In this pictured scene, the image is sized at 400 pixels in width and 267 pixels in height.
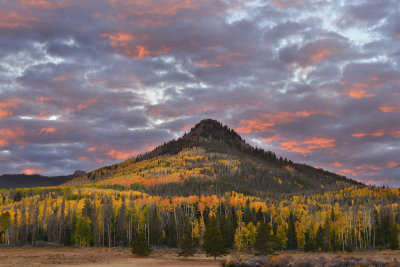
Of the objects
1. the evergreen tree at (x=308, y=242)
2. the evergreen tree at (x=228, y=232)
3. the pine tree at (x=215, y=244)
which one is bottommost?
the evergreen tree at (x=308, y=242)

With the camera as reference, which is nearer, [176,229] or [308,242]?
[308,242]

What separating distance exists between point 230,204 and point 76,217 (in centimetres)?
7429

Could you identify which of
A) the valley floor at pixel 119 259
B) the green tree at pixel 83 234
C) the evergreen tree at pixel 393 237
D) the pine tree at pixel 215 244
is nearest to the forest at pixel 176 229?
the green tree at pixel 83 234

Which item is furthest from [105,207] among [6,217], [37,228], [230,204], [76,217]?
[230,204]

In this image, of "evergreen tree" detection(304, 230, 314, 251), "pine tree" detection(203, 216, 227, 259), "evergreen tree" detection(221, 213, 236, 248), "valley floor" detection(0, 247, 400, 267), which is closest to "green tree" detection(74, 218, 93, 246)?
"valley floor" detection(0, 247, 400, 267)

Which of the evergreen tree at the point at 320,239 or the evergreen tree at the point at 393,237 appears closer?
the evergreen tree at the point at 393,237

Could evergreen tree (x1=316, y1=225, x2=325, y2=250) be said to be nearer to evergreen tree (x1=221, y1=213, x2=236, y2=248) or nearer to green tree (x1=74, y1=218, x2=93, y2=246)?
evergreen tree (x1=221, y1=213, x2=236, y2=248)

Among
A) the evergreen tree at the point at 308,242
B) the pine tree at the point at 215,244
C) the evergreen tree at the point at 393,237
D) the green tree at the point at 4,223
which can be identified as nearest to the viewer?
the pine tree at the point at 215,244

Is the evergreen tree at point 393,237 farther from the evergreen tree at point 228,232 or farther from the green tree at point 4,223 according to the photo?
the green tree at point 4,223

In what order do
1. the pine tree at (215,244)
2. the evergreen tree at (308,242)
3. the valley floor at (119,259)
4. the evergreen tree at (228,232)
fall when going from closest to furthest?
the valley floor at (119,259)
the pine tree at (215,244)
the evergreen tree at (228,232)
the evergreen tree at (308,242)

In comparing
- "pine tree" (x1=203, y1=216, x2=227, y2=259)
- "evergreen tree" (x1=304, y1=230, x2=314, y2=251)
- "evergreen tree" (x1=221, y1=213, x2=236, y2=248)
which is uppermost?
"pine tree" (x1=203, y1=216, x2=227, y2=259)

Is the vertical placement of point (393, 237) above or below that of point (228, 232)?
below

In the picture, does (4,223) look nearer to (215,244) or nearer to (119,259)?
(119,259)

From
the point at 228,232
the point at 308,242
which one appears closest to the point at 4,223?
the point at 228,232
